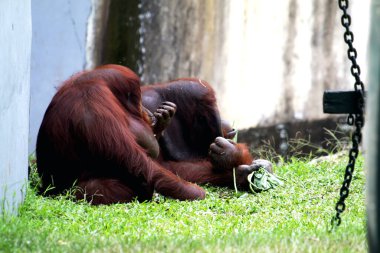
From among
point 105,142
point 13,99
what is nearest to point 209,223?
point 105,142

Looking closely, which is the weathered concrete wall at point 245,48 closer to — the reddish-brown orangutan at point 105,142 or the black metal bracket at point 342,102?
the reddish-brown orangutan at point 105,142

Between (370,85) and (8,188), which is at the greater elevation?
(370,85)

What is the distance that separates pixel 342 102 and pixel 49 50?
3411 mm

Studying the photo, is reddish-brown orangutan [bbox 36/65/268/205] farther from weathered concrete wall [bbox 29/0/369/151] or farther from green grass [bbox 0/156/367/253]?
weathered concrete wall [bbox 29/0/369/151]

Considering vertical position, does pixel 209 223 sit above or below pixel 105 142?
below

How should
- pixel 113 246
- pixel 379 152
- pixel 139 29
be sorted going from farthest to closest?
pixel 139 29 < pixel 113 246 < pixel 379 152

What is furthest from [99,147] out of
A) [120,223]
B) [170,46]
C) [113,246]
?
[170,46]

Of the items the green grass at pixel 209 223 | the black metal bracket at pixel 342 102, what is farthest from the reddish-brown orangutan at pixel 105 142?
the black metal bracket at pixel 342 102

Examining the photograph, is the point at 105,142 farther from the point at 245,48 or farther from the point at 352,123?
the point at 245,48

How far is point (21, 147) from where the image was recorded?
4.36 meters

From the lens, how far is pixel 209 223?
4.15 meters

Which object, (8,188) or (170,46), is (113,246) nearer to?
(8,188)

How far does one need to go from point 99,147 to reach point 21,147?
50 cm

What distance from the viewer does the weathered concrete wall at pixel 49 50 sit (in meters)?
6.48
